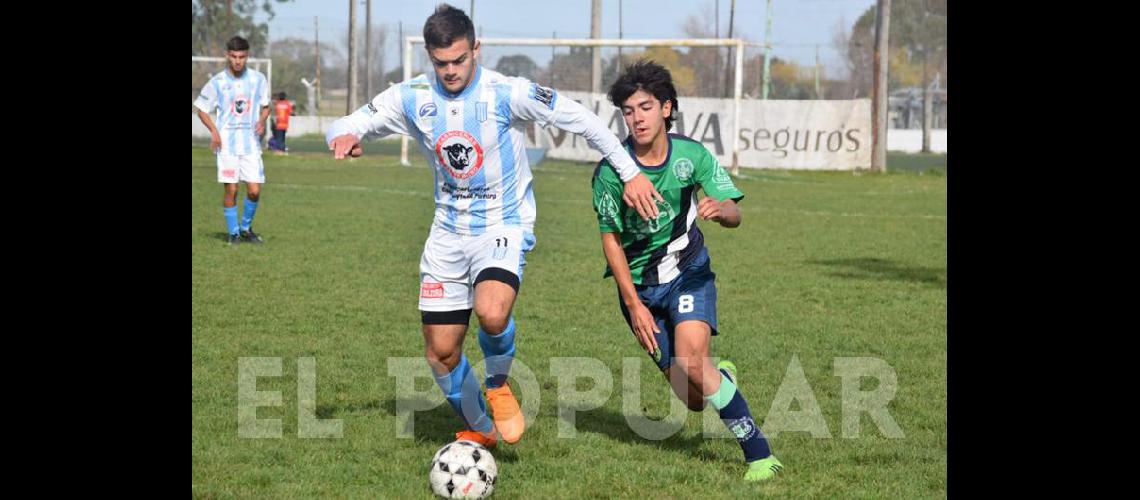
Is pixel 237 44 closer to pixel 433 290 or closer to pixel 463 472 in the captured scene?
pixel 433 290

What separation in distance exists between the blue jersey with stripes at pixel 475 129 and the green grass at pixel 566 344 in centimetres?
112

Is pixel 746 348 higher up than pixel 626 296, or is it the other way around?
pixel 626 296

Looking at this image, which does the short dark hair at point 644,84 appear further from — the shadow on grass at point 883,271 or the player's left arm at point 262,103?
the player's left arm at point 262,103

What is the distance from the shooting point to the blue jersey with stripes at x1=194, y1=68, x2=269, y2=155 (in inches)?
563

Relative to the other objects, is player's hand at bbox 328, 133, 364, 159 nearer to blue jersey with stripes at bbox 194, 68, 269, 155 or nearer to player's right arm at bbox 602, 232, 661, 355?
player's right arm at bbox 602, 232, 661, 355

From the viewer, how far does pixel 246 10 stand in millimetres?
64875

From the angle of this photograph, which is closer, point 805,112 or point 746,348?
point 746,348

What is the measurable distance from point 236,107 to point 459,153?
893 centimetres

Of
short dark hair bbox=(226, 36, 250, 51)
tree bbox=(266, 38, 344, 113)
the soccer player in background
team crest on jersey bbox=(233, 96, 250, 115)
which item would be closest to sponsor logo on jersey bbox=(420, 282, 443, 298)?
short dark hair bbox=(226, 36, 250, 51)

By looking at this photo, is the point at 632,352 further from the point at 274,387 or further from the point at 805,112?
the point at 805,112

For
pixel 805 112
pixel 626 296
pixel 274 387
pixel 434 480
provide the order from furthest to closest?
1. pixel 805 112
2. pixel 274 387
3. pixel 626 296
4. pixel 434 480

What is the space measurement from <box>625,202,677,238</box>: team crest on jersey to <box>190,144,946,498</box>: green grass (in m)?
1.02

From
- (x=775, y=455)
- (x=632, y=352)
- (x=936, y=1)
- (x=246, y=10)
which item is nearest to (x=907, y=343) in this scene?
(x=632, y=352)

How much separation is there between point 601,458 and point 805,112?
26508 millimetres
